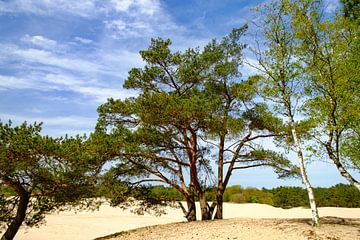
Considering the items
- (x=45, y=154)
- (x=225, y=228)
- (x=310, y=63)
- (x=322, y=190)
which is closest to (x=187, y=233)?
(x=225, y=228)

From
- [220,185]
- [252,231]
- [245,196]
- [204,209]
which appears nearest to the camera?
[252,231]

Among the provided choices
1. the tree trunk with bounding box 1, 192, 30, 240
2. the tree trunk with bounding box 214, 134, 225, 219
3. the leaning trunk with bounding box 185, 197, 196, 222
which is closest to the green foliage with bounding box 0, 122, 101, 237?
the tree trunk with bounding box 1, 192, 30, 240

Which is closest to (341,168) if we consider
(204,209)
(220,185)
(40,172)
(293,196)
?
(220,185)

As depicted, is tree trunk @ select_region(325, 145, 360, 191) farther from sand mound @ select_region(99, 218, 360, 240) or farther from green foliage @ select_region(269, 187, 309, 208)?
green foliage @ select_region(269, 187, 309, 208)

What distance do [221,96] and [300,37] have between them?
4248 mm

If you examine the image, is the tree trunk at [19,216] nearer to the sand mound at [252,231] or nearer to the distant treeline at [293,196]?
the sand mound at [252,231]

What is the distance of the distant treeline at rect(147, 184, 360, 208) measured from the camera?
3441 cm

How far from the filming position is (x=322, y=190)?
3628cm

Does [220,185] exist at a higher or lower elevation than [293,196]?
lower

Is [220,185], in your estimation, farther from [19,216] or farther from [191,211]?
[19,216]

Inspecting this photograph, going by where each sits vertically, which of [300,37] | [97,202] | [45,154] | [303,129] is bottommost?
[97,202]

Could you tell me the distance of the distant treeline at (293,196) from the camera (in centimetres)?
3441

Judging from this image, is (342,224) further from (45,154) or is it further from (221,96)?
(45,154)

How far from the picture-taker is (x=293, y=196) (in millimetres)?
37625
